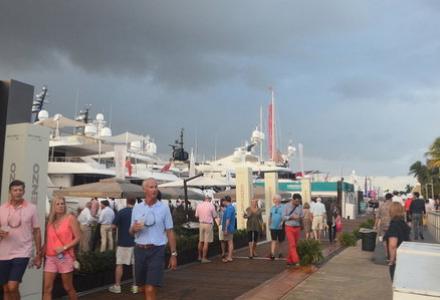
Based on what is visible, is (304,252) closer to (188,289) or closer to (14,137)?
(188,289)

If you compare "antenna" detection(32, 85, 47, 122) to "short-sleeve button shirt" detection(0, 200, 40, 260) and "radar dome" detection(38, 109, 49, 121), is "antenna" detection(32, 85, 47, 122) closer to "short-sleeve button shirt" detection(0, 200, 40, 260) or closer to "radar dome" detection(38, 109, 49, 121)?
"radar dome" detection(38, 109, 49, 121)

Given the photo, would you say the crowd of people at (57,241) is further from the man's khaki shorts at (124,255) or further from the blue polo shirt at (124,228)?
the blue polo shirt at (124,228)

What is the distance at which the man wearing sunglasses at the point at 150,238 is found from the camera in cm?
570

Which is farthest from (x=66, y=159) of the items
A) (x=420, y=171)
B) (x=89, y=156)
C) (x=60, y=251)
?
(x=420, y=171)

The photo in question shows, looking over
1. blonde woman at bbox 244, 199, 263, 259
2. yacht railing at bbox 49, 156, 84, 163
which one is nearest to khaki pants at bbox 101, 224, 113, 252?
blonde woman at bbox 244, 199, 263, 259

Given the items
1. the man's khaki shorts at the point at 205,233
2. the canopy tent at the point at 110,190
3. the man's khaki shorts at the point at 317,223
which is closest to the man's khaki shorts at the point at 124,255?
the man's khaki shorts at the point at 205,233

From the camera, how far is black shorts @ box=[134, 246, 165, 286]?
569 cm

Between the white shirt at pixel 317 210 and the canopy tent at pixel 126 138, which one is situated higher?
the canopy tent at pixel 126 138

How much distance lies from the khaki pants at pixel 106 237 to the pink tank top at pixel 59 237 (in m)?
6.83

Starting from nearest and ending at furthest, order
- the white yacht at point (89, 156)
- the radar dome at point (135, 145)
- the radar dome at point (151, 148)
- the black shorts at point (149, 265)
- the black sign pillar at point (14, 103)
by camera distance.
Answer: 1. the black shorts at point (149, 265)
2. the black sign pillar at point (14, 103)
3. the white yacht at point (89, 156)
4. the radar dome at point (135, 145)
5. the radar dome at point (151, 148)

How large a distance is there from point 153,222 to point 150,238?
182 mm

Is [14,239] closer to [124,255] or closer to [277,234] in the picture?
[124,255]

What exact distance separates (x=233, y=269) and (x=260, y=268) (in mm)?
631

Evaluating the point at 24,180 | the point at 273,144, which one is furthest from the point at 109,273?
the point at 273,144
